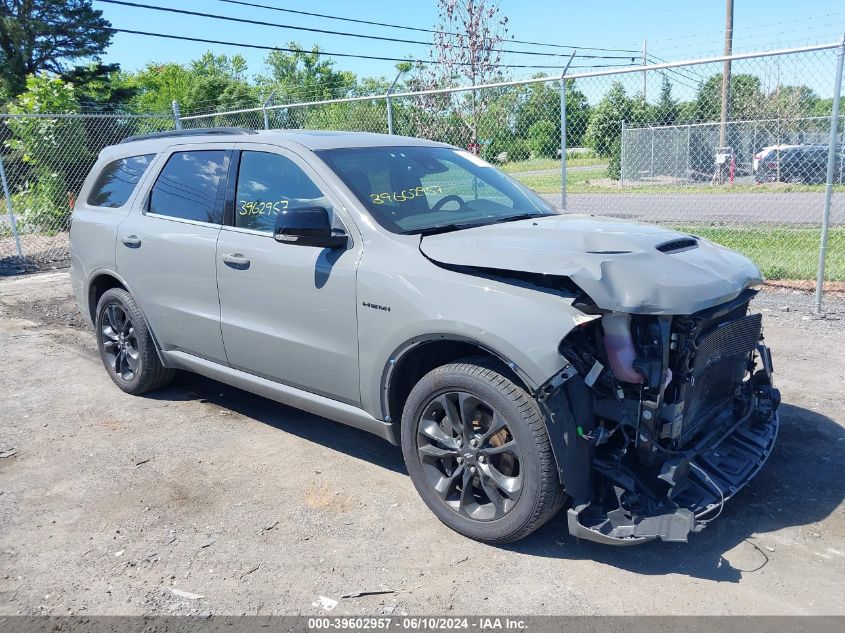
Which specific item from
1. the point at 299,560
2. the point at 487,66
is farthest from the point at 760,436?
the point at 487,66

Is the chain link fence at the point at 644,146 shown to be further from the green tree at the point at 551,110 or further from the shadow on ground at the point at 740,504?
the shadow on ground at the point at 740,504

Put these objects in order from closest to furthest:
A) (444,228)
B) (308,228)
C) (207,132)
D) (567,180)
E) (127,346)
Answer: (308,228) → (444,228) → (207,132) → (127,346) → (567,180)

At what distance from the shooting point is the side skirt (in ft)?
12.5

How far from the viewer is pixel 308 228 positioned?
367 centimetres

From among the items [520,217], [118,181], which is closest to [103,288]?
[118,181]

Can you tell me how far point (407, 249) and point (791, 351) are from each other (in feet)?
13.2

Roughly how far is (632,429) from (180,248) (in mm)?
3155

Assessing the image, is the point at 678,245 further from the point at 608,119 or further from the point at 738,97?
the point at 608,119

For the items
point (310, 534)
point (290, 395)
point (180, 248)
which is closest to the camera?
point (310, 534)

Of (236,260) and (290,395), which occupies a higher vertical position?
(236,260)

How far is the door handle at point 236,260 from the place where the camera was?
4.25m

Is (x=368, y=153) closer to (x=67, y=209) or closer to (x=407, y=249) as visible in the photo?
(x=407, y=249)

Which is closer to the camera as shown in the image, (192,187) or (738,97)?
(192,187)

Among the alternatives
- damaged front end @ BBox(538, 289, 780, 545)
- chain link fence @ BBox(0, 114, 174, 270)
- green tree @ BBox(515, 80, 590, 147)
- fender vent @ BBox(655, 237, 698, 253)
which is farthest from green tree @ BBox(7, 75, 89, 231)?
damaged front end @ BBox(538, 289, 780, 545)
